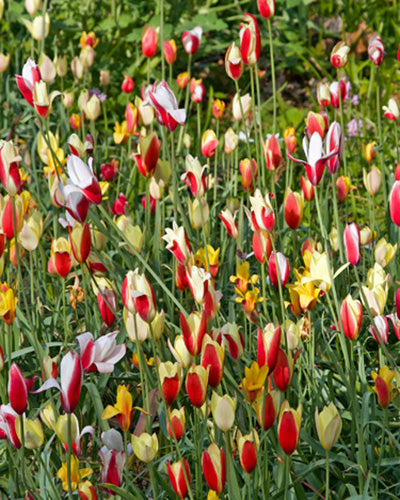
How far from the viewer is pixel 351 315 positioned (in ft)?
3.99

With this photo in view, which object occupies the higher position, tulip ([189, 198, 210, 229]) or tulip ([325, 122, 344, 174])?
tulip ([325, 122, 344, 174])

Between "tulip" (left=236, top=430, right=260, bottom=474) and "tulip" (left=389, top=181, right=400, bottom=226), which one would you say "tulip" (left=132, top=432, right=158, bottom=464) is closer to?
"tulip" (left=236, top=430, right=260, bottom=474)

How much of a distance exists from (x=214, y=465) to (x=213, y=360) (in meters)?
0.14

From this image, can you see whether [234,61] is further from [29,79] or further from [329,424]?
[329,424]

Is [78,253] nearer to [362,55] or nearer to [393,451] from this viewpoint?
[393,451]

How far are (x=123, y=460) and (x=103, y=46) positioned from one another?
2.83 meters

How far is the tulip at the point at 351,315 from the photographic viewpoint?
Result: 3.97 feet

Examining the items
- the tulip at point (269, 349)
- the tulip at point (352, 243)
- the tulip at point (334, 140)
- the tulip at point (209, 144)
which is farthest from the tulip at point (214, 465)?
the tulip at point (209, 144)

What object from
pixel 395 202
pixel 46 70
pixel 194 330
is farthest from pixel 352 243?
pixel 46 70

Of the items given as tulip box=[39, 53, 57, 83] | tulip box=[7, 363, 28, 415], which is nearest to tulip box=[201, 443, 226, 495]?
tulip box=[7, 363, 28, 415]

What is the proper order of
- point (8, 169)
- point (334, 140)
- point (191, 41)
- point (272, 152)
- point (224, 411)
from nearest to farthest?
1. point (224, 411)
2. point (334, 140)
3. point (8, 169)
4. point (272, 152)
5. point (191, 41)

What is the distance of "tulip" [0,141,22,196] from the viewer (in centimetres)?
136

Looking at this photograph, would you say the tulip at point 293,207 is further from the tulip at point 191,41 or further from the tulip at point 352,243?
the tulip at point 191,41

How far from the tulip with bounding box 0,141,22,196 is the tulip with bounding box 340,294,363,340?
604 mm
